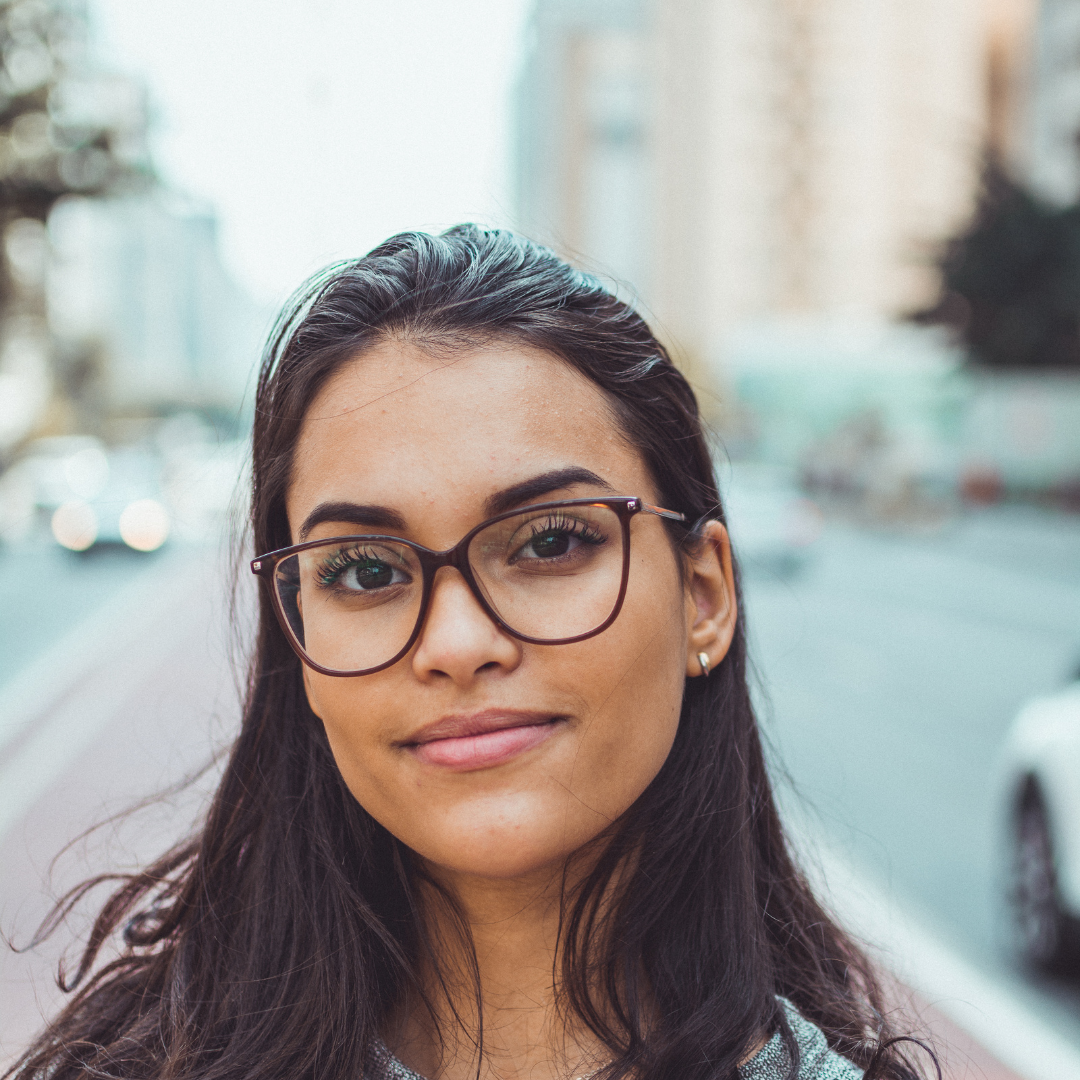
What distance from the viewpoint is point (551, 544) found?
1.27m

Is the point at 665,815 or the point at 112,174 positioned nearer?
the point at 665,815

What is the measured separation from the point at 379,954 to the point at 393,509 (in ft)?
1.94

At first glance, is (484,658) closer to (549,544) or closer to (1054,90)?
(549,544)

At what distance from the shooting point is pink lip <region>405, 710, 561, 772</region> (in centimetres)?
122

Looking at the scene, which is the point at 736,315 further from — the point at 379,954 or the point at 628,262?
the point at 379,954

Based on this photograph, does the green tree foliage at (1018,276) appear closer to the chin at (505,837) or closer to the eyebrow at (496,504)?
the eyebrow at (496,504)

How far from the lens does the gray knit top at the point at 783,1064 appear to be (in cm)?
134

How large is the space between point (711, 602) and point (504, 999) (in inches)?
21.0

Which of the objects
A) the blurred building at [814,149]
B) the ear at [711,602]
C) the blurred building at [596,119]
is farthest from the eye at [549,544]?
the blurred building at [596,119]

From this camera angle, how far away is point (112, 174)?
16.4 m

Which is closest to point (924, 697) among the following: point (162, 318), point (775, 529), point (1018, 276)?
point (775, 529)

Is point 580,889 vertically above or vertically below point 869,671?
above

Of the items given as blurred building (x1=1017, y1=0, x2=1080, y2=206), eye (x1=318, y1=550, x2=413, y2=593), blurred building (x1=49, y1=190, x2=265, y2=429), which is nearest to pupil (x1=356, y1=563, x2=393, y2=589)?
eye (x1=318, y1=550, x2=413, y2=593)

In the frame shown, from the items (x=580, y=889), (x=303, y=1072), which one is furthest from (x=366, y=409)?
(x=303, y=1072)
